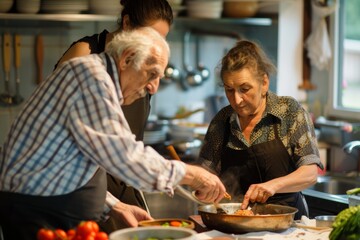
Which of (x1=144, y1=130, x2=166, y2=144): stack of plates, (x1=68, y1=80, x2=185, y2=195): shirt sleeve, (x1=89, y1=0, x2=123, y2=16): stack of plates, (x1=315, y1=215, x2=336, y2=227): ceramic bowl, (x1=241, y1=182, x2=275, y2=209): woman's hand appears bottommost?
(x1=144, y1=130, x2=166, y2=144): stack of plates

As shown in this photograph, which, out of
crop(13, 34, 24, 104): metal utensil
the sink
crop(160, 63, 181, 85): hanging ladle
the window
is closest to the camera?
the sink

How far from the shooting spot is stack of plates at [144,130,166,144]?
18.5 ft

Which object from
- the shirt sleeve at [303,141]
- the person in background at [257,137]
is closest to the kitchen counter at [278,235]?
the person in background at [257,137]

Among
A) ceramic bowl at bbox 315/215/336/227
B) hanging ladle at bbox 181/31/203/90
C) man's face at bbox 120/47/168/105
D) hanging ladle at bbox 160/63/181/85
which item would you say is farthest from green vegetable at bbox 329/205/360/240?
hanging ladle at bbox 181/31/203/90

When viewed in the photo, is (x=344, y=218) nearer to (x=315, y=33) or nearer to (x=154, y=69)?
(x=154, y=69)

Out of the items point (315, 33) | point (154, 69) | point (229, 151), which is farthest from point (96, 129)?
point (315, 33)

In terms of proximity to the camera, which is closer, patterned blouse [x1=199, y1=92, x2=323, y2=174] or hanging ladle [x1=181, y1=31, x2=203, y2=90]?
patterned blouse [x1=199, y1=92, x2=323, y2=174]

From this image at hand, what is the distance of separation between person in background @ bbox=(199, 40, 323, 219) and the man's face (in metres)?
0.88

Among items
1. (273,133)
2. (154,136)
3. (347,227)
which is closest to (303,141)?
(273,133)

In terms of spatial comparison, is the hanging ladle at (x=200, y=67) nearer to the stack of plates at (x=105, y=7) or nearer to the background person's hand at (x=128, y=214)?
the stack of plates at (x=105, y=7)

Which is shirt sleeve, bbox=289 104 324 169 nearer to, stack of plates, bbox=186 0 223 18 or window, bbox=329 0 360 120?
window, bbox=329 0 360 120

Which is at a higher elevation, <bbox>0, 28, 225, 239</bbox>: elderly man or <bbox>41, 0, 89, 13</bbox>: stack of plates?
<bbox>41, 0, 89, 13</bbox>: stack of plates

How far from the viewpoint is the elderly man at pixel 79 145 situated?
244cm

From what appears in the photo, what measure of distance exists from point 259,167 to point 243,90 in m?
0.39
